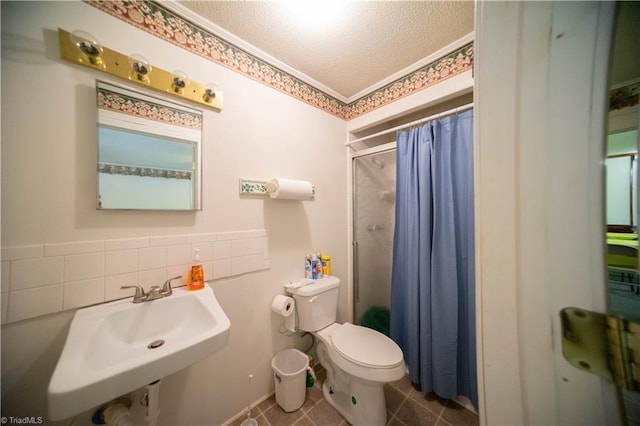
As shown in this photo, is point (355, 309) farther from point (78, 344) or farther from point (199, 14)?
point (199, 14)

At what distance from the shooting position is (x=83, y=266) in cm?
82

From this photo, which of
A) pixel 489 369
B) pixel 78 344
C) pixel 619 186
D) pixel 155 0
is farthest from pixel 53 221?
pixel 619 186

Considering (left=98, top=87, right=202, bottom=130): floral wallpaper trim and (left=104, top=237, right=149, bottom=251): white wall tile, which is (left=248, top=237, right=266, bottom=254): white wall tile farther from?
(left=98, top=87, right=202, bottom=130): floral wallpaper trim

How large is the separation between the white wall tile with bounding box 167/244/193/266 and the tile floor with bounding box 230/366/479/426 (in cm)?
102

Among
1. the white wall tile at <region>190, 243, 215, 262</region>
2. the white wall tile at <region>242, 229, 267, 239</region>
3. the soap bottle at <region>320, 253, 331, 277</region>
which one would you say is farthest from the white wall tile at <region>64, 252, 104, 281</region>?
the soap bottle at <region>320, 253, 331, 277</region>

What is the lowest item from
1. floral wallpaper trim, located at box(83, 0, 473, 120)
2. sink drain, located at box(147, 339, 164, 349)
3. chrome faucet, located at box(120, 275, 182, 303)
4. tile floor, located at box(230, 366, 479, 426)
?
tile floor, located at box(230, 366, 479, 426)

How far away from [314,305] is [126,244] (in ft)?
3.46

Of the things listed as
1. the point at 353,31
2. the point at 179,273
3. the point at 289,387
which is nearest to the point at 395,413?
the point at 289,387

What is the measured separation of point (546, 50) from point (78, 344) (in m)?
1.36

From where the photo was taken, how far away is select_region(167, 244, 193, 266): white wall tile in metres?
1.00

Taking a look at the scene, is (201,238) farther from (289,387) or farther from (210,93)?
(289,387)

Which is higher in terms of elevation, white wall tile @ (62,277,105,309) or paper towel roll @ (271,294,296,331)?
white wall tile @ (62,277,105,309)

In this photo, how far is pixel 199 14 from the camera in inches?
41.9

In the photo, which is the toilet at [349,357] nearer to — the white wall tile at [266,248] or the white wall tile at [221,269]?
the white wall tile at [266,248]
